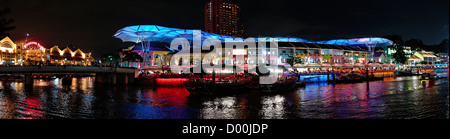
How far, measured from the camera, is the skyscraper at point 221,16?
615 feet

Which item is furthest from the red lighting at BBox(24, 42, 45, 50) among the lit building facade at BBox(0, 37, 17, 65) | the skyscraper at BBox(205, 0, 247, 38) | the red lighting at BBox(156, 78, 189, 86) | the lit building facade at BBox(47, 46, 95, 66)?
the skyscraper at BBox(205, 0, 247, 38)

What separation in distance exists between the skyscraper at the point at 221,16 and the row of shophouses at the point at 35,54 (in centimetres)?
8523

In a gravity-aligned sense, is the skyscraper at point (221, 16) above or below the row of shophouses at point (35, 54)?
above

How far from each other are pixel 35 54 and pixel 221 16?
4729 inches

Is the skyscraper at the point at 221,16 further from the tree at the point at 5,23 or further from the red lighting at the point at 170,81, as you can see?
the tree at the point at 5,23

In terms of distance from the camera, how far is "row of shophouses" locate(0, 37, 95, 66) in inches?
2901

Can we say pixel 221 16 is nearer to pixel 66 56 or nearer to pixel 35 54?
pixel 66 56

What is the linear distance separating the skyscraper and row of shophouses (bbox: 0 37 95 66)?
85229 mm

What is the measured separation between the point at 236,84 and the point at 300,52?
47191 millimetres

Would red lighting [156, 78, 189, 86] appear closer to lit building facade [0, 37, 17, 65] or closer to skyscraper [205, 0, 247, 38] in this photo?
lit building facade [0, 37, 17, 65]

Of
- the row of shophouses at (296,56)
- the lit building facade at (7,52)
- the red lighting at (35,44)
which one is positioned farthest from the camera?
the red lighting at (35,44)

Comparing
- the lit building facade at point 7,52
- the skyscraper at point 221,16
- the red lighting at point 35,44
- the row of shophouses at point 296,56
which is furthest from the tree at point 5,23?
the skyscraper at point 221,16
